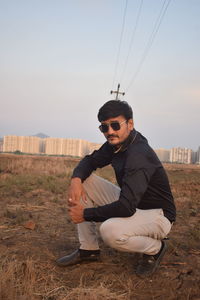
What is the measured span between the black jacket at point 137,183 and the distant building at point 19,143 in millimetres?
91313

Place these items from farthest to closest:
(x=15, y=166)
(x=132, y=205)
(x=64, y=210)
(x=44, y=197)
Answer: (x=15, y=166) < (x=44, y=197) < (x=64, y=210) < (x=132, y=205)

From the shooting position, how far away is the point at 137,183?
2.79 metres

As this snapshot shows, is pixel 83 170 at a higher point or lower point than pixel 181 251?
higher

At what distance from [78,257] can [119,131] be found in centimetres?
137

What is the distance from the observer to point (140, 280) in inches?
118

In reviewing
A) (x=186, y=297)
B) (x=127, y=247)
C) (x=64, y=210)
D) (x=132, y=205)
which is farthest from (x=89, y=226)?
(x=64, y=210)

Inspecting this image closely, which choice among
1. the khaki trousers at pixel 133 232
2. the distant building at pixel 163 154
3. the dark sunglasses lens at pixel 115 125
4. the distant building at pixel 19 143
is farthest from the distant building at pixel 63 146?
the dark sunglasses lens at pixel 115 125

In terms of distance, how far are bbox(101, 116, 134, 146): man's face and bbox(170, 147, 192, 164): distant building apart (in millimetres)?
99611

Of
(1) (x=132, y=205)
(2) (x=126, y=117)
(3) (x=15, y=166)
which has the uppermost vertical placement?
(2) (x=126, y=117)

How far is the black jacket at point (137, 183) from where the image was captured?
9.19 feet

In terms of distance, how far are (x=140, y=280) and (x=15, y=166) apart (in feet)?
45.6

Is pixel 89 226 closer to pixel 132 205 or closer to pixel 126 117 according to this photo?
pixel 132 205

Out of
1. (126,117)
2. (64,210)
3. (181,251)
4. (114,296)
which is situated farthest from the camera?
(64,210)

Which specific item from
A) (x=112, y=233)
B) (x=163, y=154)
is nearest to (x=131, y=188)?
(x=112, y=233)
